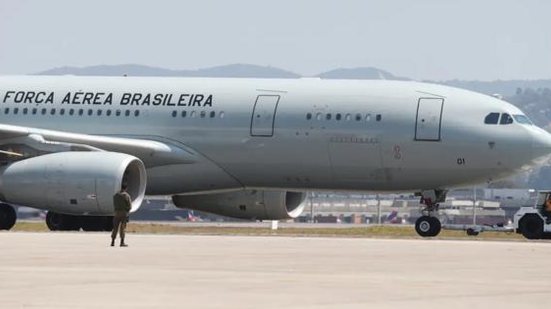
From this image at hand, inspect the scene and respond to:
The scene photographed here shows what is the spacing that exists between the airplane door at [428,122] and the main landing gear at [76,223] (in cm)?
964

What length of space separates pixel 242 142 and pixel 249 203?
11.1 feet

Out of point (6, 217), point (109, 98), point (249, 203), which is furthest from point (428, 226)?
point (6, 217)

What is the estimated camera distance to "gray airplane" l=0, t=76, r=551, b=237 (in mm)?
43750

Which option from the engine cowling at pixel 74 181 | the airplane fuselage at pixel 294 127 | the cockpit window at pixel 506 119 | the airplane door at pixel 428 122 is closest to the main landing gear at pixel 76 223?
the airplane fuselage at pixel 294 127

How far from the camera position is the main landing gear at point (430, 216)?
44.2 meters

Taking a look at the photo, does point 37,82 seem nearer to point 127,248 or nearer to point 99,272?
point 127,248

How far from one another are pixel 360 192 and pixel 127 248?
14.1 m

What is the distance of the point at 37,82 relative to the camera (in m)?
49.1

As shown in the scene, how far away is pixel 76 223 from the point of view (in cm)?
4716

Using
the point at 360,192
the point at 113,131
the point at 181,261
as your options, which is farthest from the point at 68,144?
the point at 181,261

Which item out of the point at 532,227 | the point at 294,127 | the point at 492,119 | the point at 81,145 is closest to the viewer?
the point at 492,119

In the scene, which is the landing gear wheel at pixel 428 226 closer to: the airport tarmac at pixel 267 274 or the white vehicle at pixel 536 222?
the white vehicle at pixel 536 222

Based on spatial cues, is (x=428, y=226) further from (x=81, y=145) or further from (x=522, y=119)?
(x=81, y=145)

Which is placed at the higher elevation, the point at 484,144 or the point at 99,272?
the point at 484,144
